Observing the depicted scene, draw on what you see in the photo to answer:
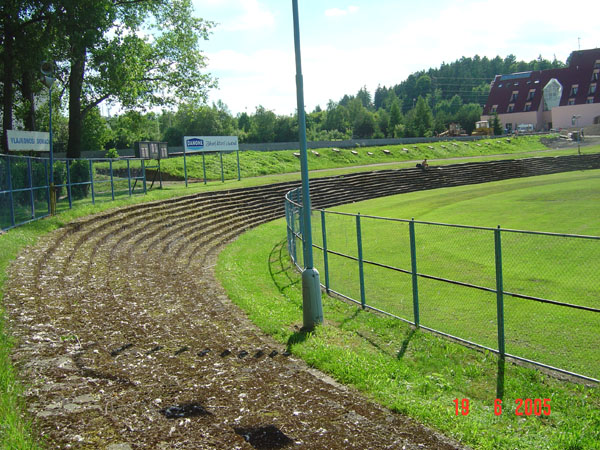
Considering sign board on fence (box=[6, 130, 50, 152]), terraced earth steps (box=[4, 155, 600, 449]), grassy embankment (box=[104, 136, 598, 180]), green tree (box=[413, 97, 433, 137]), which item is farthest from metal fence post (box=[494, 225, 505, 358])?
green tree (box=[413, 97, 433, 137])

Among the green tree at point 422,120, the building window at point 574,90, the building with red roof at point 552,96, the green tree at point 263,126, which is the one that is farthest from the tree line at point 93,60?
the building window at point 574,90

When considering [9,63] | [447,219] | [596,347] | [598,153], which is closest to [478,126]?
[598,153]

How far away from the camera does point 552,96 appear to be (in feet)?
346

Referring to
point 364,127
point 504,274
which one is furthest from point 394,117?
point 504,274

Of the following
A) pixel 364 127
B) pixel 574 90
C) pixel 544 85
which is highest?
pixel 544 85

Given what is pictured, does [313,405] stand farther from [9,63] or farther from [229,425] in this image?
[9,63]

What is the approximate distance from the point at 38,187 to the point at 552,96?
109 metres

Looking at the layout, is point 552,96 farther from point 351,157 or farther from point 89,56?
point 89,56

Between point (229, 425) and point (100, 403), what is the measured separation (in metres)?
1.49

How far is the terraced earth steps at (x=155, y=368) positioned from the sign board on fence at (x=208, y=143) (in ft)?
73.0

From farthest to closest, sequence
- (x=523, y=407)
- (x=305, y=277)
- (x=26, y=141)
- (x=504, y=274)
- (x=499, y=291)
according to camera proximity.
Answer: (x=26, y=141)
(x=504, y=274)
(x=305, y=277)
(x=499, y=291)
(x=523, y=407)

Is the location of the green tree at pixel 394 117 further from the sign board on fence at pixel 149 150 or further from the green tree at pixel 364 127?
the sign board on fence at pixel 149 150

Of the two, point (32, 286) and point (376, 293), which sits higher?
point (32, 286)

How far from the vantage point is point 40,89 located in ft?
101
